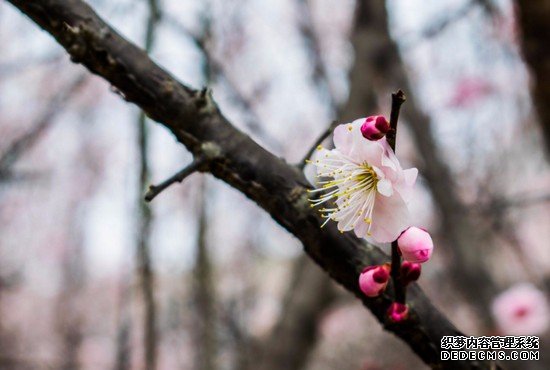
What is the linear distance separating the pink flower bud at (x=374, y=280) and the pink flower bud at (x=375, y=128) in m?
0.17

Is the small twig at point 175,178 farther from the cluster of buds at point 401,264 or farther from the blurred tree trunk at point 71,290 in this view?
the blurred tree trunk at point 71,290

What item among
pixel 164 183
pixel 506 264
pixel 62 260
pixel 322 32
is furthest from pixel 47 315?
pixel 164 183

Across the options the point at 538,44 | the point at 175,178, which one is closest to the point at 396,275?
the point at 175,178

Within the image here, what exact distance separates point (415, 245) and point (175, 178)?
0.32m

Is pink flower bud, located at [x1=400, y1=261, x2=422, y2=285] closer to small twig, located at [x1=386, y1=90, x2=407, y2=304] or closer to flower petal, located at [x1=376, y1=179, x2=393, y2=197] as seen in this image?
small twig, located at [x1=386, y1=90, x2=407, y2=304]

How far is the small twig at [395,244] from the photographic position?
64 centimetres

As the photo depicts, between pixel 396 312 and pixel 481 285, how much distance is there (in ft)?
7.71

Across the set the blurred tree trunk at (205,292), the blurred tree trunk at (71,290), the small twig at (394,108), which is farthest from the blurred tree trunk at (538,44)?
the blurred tree trunk at (71,290)

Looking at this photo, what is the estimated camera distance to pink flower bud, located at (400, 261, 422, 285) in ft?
2.43

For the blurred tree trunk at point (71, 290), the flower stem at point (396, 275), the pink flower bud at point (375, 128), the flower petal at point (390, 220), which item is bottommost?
the flower stem at point (396, 275)

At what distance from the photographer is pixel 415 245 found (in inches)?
27.2

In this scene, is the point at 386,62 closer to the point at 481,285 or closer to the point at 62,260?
the point at 481,285

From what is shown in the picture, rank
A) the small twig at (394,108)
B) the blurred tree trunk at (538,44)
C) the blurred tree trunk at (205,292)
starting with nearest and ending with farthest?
the small twig at (394,108) → the blurred tree trunk at (538,44) → the blurred tree trunk at (205,292)

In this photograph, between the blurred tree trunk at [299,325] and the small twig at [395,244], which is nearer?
the small twig at [395,244]
